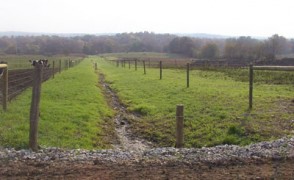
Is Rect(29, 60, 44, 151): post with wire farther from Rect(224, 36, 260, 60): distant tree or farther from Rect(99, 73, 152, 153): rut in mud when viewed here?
Rect(224, 36, 260, 60): distant tree

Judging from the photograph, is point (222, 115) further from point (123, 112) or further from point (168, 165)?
point (168, 165)

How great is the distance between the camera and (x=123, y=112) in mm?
18516

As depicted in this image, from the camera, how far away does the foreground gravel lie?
8.01 meters

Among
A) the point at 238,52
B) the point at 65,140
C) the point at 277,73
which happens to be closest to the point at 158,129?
the point at 65,140

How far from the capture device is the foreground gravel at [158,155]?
8.01 metres

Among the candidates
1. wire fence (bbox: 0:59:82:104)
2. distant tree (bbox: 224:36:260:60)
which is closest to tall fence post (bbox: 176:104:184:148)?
wire fence (bbox: 0:59:82:104)

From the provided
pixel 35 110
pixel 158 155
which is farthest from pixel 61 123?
pixel 158 155

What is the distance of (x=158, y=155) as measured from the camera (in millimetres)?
8375

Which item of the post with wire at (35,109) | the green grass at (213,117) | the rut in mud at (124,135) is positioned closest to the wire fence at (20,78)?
the rut in mud at (124,135)

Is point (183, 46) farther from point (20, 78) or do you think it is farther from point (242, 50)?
point (20, 78)

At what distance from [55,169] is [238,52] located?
10889 centimetres

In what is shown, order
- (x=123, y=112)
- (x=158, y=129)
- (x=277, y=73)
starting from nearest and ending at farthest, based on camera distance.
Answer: (x=158, y=129) < (x=123, y=112) < (x=277, y=73)

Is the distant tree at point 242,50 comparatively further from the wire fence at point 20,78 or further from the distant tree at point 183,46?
the wire fence at point 20,78

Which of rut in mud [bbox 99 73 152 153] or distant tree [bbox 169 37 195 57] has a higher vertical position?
distant tree [bbox 169 37 195 57]
